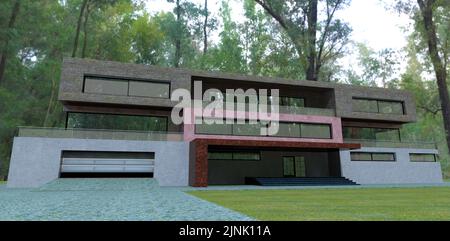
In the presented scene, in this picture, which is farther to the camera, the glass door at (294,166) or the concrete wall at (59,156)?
the glass door at (294,166)

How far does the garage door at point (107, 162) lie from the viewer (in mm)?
17500

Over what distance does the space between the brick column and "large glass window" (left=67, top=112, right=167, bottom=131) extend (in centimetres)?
525

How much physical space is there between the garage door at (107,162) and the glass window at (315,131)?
1132cm

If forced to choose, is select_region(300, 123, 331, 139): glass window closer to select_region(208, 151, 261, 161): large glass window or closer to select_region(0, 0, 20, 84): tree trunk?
select_region(208, 151, 261, 161): large glass window

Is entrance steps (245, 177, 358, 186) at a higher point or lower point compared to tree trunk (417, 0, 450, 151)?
lower

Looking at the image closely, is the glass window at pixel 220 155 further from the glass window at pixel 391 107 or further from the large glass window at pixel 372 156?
the glass window at pixel 391 107

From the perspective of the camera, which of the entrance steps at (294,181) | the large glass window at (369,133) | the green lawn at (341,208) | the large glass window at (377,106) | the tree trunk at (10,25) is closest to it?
the green lawn at (341,208)

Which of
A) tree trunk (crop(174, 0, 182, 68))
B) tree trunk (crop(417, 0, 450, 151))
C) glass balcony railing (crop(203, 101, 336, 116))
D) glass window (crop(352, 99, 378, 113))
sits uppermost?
tree trunk (crop(174, 0, 182, 68))

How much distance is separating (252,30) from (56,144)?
2714cm

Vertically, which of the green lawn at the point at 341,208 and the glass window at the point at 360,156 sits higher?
the glass window at the point at 360,156

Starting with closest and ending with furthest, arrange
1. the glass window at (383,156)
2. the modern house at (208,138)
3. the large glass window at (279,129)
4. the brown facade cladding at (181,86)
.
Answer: the modern house at (208,138)
the brown facade cladding at (181,86)
the large glass window at (279,129)
the glass window at (383,156)

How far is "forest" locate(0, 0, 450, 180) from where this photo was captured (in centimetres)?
2658

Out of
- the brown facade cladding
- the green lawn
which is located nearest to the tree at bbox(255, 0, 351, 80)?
the brown facade cladding

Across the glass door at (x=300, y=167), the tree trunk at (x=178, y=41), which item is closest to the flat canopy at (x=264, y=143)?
the glass door at (x=300, y=167)
